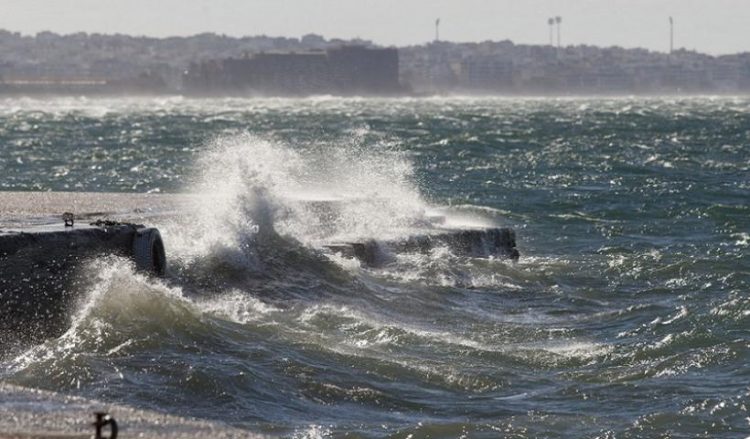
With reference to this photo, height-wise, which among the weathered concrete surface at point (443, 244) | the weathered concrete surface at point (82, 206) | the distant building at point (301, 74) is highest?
the weathered concrete surface at point (82, 206)

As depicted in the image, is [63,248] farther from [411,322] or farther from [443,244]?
[443,244]

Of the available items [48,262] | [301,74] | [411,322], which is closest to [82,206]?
[411,322]

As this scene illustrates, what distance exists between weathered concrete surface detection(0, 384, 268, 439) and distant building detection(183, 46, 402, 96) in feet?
564

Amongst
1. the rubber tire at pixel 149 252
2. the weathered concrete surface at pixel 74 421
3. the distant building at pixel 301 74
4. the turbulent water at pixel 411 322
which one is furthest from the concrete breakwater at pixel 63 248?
the distant building at pixel 301 74

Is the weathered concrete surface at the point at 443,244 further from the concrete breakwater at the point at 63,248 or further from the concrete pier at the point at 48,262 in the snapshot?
the concrete pier at the point at 48,262

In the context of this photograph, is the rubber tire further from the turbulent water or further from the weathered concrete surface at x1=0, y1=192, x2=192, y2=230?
the weathered concrete surface at x1=0, y1=192, x2=192, y2=230

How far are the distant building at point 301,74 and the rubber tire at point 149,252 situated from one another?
16771 cm

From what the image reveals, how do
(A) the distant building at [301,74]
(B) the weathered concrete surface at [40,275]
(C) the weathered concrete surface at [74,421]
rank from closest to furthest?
(C) the weathered concrete surface at [74,421] → (B) the weathered concrete surface at [40,275] → (A) the distant building at [301,74]

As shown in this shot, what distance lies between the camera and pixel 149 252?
10.9 metres

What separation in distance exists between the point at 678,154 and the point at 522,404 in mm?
29519

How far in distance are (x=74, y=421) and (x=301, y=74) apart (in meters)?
178

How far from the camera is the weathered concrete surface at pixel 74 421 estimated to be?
6.28 meters

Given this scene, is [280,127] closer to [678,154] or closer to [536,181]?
[678,154]

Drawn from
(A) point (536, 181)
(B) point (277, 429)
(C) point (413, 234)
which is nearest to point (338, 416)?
(B) point (277, 429)
